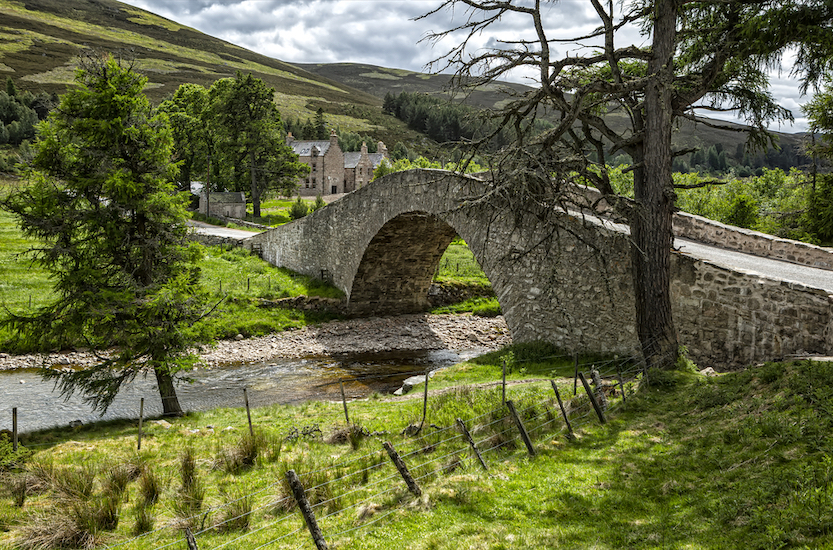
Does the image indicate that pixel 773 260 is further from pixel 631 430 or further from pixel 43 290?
pixel 43 290

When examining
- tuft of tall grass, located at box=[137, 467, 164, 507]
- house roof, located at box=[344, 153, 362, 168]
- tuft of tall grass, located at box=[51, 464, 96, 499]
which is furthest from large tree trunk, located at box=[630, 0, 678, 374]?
house roof, located at box=[344, 153, 362, 168]

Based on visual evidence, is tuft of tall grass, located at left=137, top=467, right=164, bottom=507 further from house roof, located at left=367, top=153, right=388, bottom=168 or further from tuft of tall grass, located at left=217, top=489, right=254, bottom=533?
house roof, located at left=367, top=153, right=388, bottom=168

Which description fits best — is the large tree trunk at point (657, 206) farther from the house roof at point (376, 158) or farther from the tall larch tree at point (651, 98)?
the house roof at point (376, 158)

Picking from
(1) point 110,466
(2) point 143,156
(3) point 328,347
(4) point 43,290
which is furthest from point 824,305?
(4) point 43,290

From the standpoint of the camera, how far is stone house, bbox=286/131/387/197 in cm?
8531

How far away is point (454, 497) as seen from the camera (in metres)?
6.34

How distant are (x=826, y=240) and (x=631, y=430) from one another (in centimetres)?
1948

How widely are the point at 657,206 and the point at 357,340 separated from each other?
15.8 m

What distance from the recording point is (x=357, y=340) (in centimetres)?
2367

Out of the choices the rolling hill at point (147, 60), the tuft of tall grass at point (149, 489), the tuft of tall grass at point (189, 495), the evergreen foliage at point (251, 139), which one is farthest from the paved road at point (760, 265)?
the rolling hill at point (147, 60)

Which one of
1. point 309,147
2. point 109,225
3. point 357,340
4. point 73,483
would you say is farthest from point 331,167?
point 73,483

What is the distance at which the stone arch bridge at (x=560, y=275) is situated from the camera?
986 centimetres

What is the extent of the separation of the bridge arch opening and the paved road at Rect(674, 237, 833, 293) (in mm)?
10517

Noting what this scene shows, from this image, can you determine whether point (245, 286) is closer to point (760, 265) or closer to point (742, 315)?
point (760, 265)
